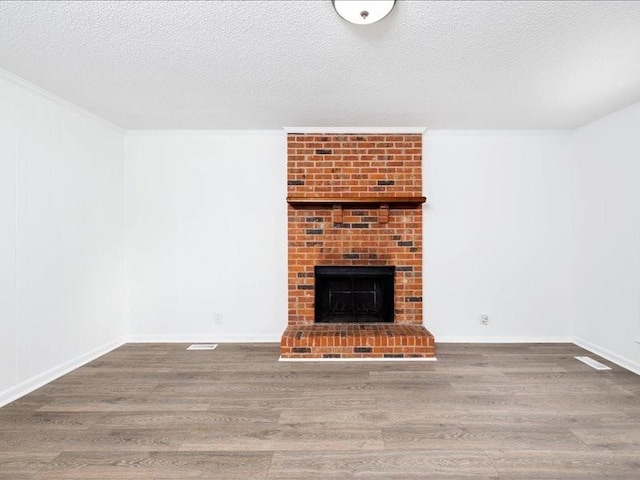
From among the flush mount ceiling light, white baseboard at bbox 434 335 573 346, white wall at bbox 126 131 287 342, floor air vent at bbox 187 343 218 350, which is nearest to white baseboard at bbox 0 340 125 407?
white wall at bbox 126 131 287 342

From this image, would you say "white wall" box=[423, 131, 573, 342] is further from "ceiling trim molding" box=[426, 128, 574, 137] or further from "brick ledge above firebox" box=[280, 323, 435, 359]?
"brick ledge above firebox" box=[280, 323, 435, 359]

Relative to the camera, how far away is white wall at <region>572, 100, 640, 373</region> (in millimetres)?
3117

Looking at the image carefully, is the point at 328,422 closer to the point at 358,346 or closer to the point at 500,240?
the point at 358,346

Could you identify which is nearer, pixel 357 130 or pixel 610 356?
pixel 610 356

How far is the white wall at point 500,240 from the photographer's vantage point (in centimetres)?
388

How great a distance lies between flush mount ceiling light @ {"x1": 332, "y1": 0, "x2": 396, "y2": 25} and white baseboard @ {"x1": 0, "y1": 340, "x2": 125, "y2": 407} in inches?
131

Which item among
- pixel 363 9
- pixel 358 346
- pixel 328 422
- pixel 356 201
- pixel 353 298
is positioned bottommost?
pixel 328 422

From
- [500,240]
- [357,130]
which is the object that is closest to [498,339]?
[500,240]

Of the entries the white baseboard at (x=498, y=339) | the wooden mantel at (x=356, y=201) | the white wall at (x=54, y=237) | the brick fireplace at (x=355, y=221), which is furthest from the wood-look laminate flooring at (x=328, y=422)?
the wooden mantel at (x=356, y=201)

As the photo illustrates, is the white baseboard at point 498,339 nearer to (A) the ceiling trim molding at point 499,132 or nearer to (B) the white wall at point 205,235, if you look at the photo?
(B) the white wall at point 205,235

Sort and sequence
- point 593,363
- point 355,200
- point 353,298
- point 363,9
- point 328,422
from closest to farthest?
point 363,9
point 328,422
point 593,363
point 355,200
point 353,298

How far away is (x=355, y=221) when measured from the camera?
3867 millimetres

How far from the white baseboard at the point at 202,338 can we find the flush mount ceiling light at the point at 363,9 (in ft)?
10.3

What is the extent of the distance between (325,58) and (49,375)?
3.28 meters
